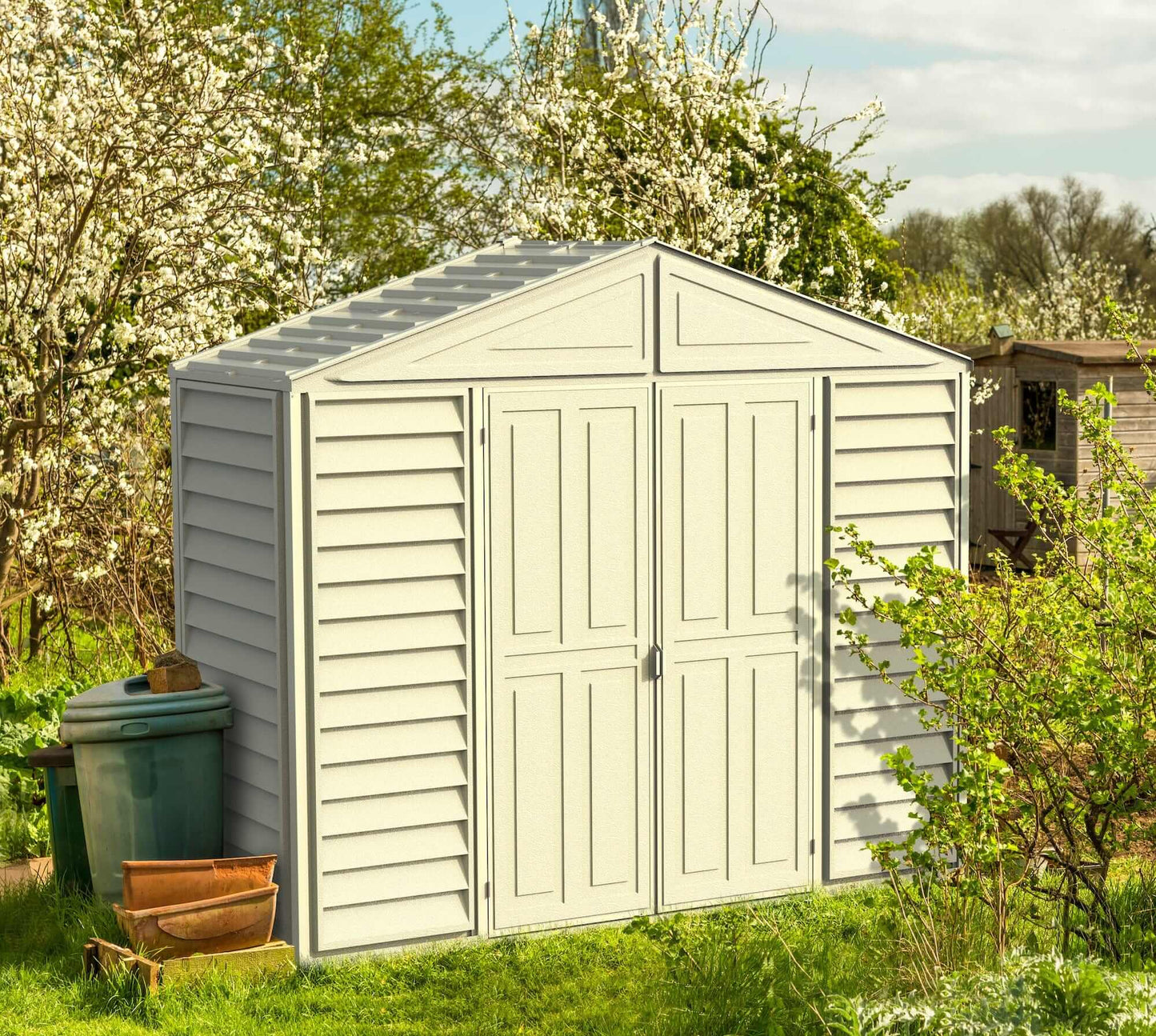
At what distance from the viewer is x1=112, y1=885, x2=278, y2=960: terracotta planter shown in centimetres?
578

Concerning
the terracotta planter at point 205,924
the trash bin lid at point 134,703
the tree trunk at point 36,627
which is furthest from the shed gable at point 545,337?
the tree trunk at point 36,627

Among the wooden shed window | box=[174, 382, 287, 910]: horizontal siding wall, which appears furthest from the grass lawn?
the wooden shed window

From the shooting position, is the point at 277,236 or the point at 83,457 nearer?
the point at 83,457

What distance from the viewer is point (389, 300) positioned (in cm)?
699

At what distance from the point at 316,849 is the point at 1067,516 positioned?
3.13 meters

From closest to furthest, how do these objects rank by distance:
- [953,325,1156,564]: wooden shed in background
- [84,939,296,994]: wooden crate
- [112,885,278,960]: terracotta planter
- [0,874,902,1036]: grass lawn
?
[0,874,902,1036]: grass lawn, [84,939,296,994]: wooden crate, [112,885,278,960]: terracotta planter, [953,325,1156,564]: wooden shed in background

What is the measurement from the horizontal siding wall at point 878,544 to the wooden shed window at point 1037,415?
11.5 metres

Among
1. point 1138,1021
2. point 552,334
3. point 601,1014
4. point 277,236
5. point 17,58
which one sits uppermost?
point 17,58

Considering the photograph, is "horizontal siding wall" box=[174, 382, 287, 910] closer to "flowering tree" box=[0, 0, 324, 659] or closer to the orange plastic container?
the orange plastic container

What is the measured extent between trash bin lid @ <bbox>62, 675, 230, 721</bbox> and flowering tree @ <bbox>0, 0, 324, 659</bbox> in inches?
139

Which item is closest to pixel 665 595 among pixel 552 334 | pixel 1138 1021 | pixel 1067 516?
pixel 552 334

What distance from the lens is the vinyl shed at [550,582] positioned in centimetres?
599

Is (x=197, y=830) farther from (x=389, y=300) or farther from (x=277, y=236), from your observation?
(x=277, y=236)

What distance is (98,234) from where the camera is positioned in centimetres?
977
